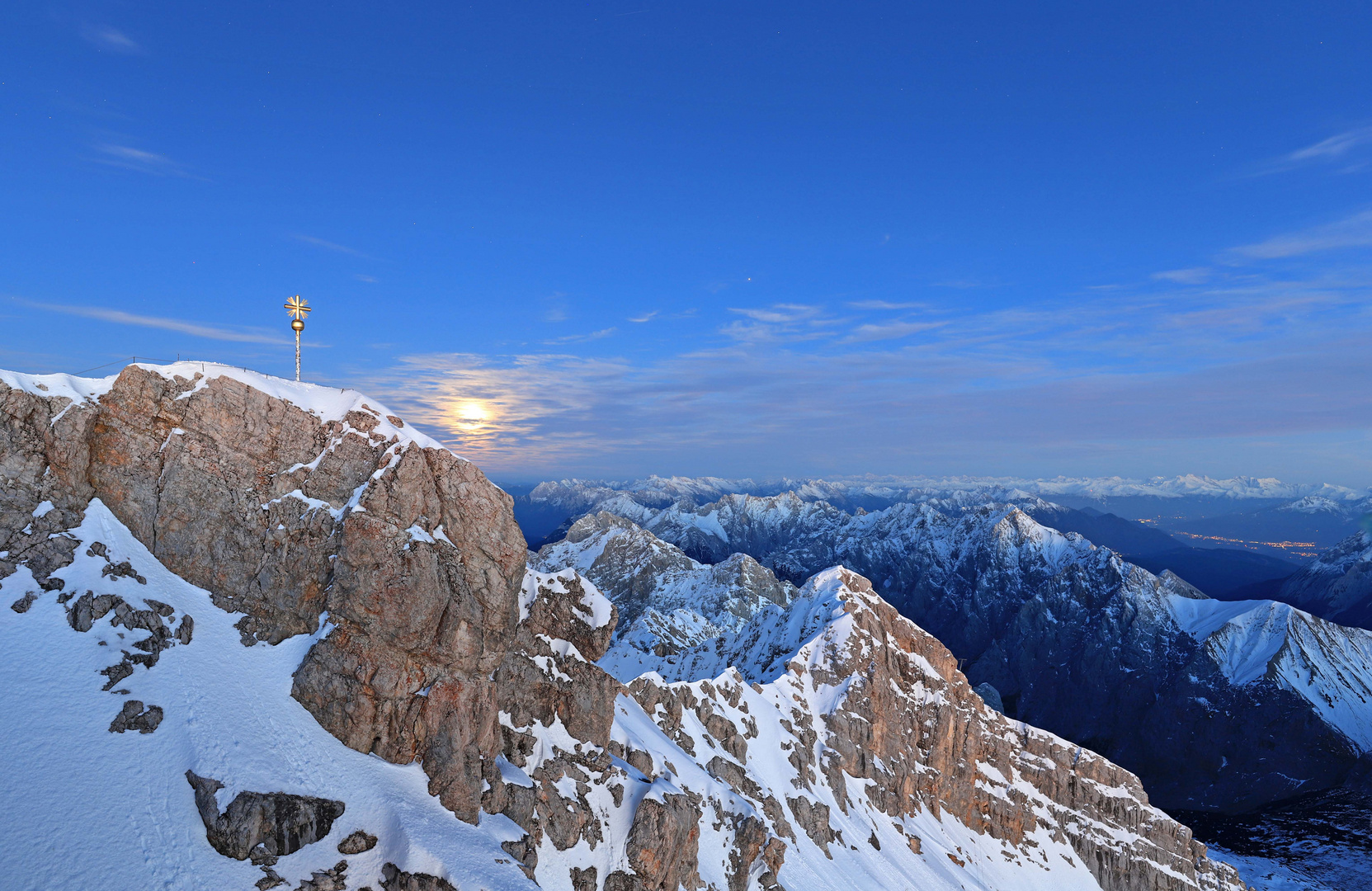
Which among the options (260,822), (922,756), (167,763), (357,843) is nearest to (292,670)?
(167,763)

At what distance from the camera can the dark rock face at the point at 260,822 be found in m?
37.0

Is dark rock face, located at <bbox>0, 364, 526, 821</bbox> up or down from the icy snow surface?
up

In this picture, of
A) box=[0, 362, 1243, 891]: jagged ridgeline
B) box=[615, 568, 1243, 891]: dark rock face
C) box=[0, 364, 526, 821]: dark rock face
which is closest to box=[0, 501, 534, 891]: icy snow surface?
box=[0, 362, 1243, 891]: jagged ridgeline

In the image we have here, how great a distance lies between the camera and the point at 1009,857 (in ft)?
462

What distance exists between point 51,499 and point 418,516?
2506 cm

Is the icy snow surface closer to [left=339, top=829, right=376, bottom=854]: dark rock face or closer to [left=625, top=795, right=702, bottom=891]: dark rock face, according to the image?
[left=339, top=829, right=376, bottom=854]: dark rock face

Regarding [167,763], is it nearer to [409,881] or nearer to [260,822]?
[260,822]

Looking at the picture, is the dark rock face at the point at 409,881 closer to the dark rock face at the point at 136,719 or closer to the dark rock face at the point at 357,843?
the dark rock face at the point at 357,843

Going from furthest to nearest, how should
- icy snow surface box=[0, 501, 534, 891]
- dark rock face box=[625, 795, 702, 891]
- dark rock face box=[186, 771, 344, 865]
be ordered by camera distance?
dark rock face box=[625, 795, 702, 891] < dark rock face box=[186, 771, 344, 865] < icy snow surface box=[0, 501, 534, 891]

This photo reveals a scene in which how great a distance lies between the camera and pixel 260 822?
38.3m

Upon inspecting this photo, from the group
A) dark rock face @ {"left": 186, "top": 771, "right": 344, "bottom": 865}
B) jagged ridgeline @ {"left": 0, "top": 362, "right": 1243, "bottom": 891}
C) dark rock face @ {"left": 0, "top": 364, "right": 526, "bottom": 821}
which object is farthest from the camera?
dark rock face @ {"left": 0, "top": 364, "right": 526, "bottom": 821}

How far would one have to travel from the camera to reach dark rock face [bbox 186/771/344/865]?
37031 millimetres

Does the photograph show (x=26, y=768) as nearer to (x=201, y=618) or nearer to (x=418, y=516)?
(x=201, y=618)

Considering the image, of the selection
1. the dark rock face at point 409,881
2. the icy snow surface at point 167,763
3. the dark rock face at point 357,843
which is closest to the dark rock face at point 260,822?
the icy snow surface at point 167,763
